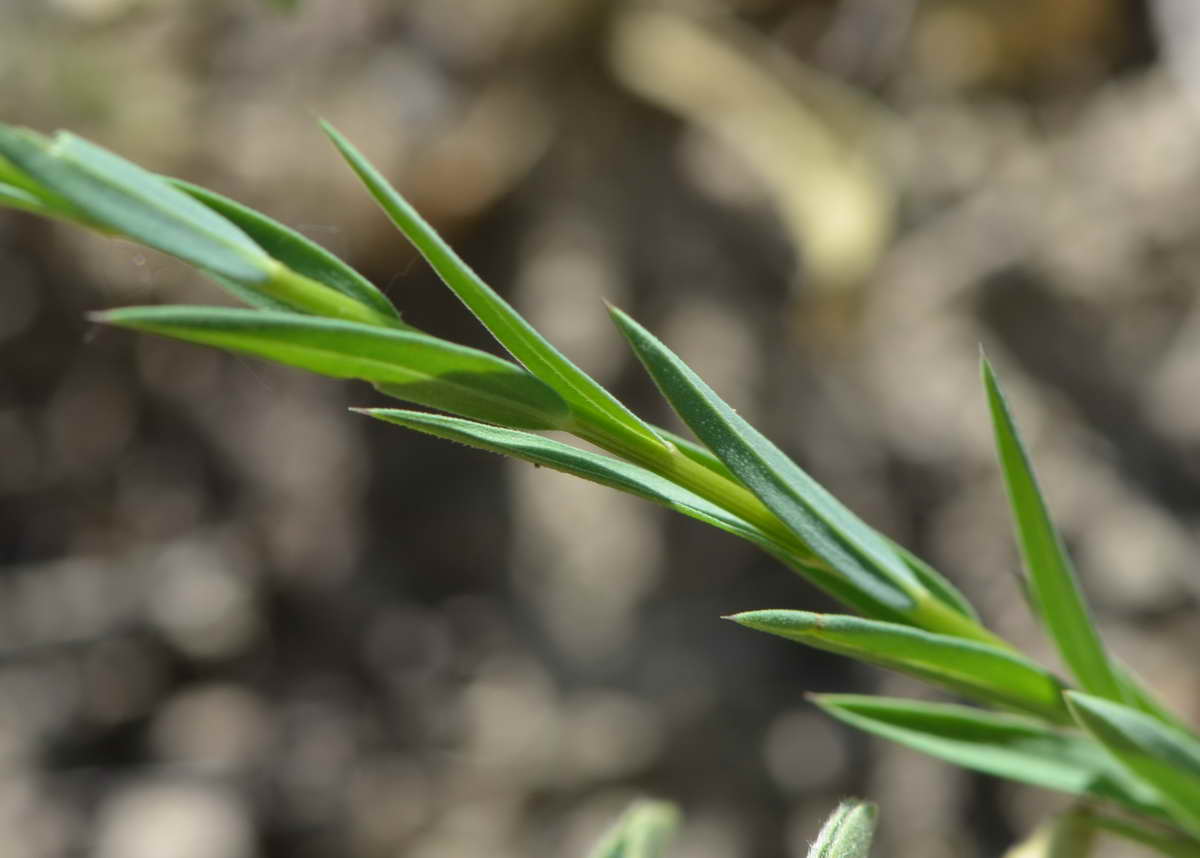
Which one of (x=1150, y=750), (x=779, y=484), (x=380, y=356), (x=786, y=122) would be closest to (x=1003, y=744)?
(x=1150, y=750)

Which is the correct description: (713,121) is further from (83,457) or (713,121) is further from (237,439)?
(83,457)

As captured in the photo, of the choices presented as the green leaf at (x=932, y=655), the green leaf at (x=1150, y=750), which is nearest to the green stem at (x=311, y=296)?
the green leaf at (x=932, y=655)

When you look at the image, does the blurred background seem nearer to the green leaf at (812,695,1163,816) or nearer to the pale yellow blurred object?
the pale yellow blurred object

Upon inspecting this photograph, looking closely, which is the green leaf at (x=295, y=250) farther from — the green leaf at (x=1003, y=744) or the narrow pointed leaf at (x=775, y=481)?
the green leaf at (x=1003, y=744)

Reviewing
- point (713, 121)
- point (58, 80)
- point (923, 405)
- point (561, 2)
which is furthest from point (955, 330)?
point (58, 80)

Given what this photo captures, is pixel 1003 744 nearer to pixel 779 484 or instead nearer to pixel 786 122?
pixel 779 484

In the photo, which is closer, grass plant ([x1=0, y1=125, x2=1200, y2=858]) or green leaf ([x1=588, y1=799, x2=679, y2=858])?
grass plant ([x1=0, y1=125, x2=1200, y2=858])

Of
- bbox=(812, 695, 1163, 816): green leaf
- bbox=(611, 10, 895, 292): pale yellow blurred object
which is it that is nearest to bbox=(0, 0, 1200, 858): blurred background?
bbox=(611, 10, 895, 292): pale yellow blurred object
